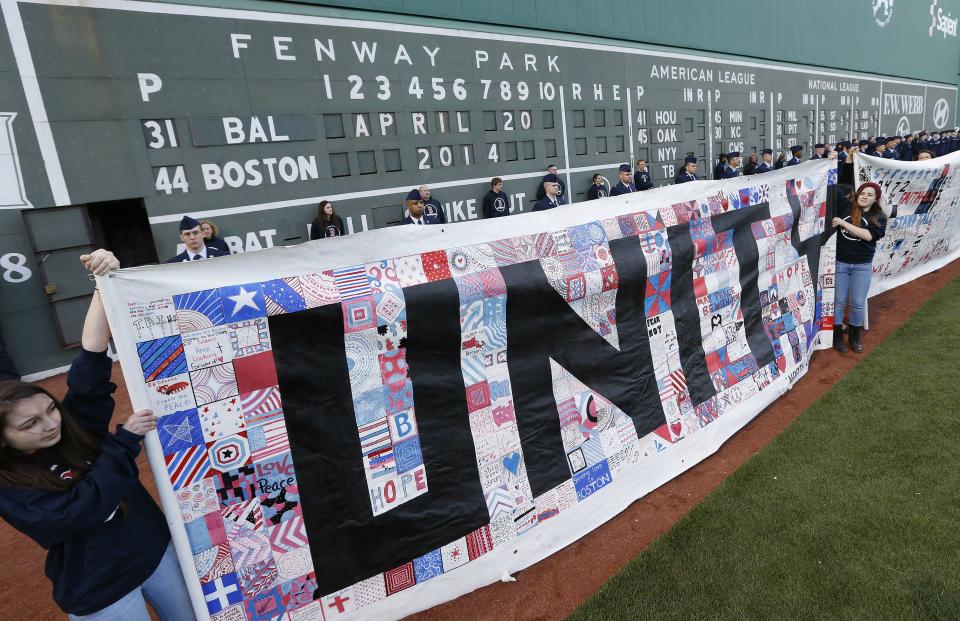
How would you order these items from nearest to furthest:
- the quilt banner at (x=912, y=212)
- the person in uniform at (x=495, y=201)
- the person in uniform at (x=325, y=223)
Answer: the quilt banner at (x=912, y=212) < the person in uniform at (x=325, y=223) < the person in uniform at (x=495, y=201)

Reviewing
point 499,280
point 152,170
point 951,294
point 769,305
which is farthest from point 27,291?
point 951,294

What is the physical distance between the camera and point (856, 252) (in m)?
5.01

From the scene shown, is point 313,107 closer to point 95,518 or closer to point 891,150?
point 95,518

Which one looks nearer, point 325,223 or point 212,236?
point 212,236

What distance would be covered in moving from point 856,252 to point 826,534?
341cm

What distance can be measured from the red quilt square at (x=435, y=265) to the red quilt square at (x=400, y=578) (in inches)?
55.6

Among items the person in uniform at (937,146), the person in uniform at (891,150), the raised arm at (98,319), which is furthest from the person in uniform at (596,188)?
the person in uniform at (937,146)

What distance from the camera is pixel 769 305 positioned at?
4.30m

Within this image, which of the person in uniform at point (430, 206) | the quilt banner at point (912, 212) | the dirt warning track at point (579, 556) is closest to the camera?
the dirt warning track at point (579, 556)

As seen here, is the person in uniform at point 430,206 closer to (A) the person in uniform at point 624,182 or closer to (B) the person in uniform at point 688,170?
(A) the person in uniform at point 624,182

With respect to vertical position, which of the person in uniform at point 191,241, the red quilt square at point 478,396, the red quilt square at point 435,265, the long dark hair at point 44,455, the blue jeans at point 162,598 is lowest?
the blue jeans at point 162,598

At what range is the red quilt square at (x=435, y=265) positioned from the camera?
8.61 feet

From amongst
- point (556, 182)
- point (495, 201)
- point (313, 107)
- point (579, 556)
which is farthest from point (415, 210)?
point (579, 556)

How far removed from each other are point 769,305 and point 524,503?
2870mm
